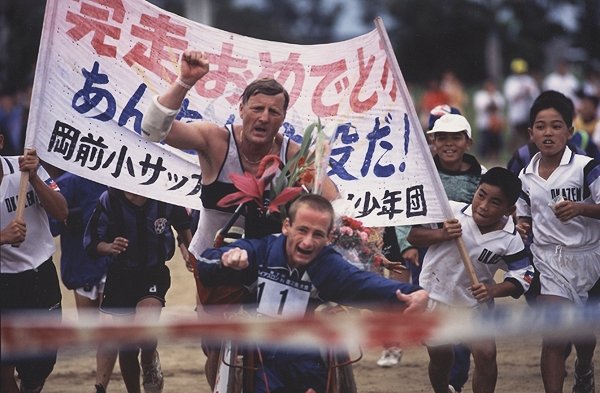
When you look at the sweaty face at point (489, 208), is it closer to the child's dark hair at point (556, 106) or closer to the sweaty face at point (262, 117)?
the child's dark hair at point (556, 106)

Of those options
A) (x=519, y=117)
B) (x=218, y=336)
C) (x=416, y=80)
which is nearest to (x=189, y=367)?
(x=218, y=336)

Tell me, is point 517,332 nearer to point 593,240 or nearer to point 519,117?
point 593,240

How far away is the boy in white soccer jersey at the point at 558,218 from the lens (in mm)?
8203

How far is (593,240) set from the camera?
Answer: 27.1 ft

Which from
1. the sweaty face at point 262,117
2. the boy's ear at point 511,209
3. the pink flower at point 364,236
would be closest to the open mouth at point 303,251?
the pink flower at point 364,236

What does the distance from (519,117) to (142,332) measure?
900 inches

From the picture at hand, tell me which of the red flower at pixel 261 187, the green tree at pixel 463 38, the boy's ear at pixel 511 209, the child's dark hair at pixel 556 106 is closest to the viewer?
the red flower at pixel 261 187

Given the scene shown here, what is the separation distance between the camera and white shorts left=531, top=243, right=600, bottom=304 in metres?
8.22

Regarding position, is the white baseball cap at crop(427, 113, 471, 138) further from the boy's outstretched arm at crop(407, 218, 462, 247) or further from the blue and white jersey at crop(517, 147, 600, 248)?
the boy's outstretched arm at crop(407, 218, 462, 247)

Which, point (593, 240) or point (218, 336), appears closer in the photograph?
point (218, 336)

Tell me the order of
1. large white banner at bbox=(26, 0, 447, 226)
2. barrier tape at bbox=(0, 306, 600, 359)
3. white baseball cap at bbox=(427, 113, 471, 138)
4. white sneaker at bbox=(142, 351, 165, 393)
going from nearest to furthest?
barrier tape at bbox=(0, 306, 600, 359), large white banner at bbox=(26, 0, 447, 226), white sneaker at bbox=(142, 351, 165, 393), white baseball cap at bbox=(427, 113, 471, 138)

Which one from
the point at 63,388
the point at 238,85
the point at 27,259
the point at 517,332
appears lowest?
the point at 63,388

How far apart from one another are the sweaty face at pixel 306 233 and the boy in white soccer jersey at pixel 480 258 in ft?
5.13

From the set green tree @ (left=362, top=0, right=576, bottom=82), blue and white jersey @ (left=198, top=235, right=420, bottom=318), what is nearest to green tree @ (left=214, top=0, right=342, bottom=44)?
green tree @ (left=362, top=0, right=576, bottom=82)
